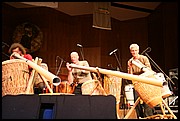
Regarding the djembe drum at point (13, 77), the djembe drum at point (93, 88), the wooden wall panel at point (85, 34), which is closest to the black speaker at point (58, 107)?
the djembe drum at point (13, 77)

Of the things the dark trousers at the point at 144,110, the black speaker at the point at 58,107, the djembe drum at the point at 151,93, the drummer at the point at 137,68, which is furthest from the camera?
the dark trousers at the point at 144,110

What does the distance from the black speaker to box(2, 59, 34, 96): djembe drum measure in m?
Answer: 0.49

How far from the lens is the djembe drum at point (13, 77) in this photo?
2371mm

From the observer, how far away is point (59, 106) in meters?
1.81

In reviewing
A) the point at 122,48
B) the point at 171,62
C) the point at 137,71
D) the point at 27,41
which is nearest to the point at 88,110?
the point at 137,71

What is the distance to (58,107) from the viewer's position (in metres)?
1.81

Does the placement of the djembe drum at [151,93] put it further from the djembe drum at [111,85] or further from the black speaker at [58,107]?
the black speaker at [58,107]

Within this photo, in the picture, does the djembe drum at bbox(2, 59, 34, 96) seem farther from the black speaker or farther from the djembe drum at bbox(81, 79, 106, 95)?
the djembe drum at bbox(81, 79, 106, 95)

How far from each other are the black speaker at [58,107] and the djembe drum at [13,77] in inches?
19.4

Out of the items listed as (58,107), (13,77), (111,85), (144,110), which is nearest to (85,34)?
(144,110)

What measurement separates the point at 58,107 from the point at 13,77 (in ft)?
2.56

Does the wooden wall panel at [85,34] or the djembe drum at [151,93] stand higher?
the wooden wall panel at [85,34]

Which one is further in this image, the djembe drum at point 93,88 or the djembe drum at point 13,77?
the djembe drum at point 93,88

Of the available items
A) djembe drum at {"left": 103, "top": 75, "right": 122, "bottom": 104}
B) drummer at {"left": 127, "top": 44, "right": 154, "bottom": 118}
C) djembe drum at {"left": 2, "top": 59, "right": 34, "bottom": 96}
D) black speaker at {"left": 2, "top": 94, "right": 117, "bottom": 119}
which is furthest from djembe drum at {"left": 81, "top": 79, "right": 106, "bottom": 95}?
black speaker at {"left": 2, "top": 94, "right": 117, "bottom": 119}
